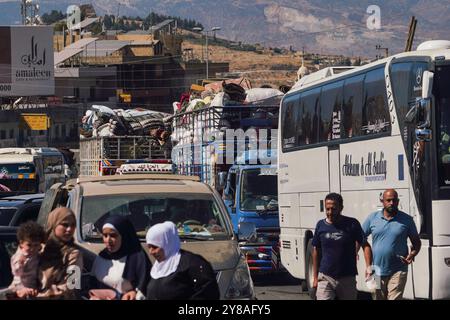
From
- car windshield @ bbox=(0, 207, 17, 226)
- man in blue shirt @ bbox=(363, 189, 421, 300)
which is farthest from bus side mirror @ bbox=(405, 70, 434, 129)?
car windshield @ bbox=(0, 207, 17, 226)

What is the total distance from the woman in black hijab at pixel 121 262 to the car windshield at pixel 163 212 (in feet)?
8.23

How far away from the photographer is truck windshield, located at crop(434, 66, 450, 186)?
1391 centimetres

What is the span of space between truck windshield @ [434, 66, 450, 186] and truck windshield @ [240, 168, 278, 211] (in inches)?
327

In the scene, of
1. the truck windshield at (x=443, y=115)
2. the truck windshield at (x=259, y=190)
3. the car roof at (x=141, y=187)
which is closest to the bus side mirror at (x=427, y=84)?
the truck windshield at (x=443, y=115)

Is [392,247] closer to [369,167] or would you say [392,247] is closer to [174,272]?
[369,167]

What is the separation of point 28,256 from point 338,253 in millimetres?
3772

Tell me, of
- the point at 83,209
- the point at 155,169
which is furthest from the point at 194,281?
the point at 155,169

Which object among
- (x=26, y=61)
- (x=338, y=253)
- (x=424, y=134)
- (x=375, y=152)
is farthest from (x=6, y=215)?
(x=26, y=61)

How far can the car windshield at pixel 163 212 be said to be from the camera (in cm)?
1185

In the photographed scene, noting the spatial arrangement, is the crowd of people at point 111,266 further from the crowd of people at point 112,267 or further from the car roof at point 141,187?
the car roof at point 141,187

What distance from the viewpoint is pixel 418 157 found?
14.1 meters

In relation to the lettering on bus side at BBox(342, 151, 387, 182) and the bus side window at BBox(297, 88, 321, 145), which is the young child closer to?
the lettering on bus side at BBox(342, 151, 387, 182)

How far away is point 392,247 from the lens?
1237 cm
